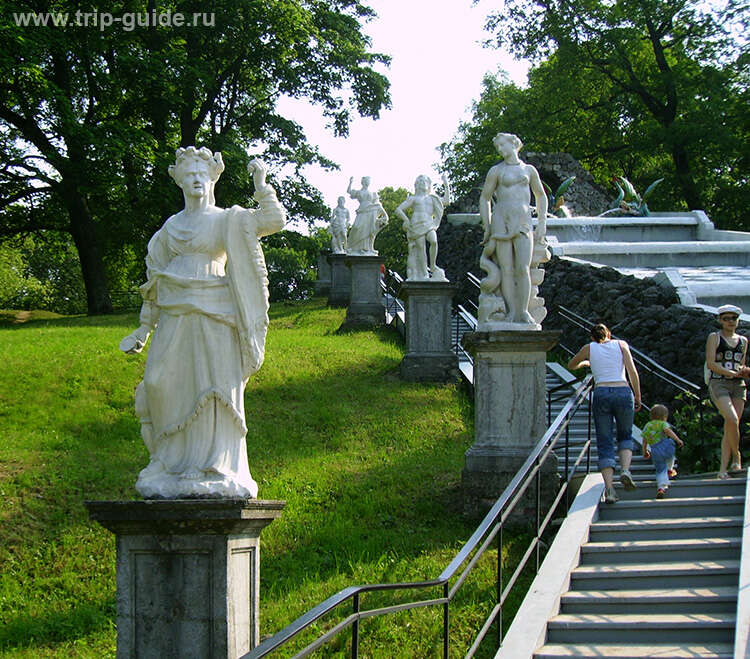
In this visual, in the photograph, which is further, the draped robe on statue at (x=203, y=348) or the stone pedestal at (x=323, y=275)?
the stone pedestal at (x=323, y=275)

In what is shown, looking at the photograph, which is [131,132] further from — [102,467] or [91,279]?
[102,467]

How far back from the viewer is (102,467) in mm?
10281

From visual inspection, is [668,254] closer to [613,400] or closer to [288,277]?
[613,400]

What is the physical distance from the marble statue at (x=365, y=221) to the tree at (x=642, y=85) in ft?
35.6

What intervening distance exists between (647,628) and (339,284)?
66.9 feet

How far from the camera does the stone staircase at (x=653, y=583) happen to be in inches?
225

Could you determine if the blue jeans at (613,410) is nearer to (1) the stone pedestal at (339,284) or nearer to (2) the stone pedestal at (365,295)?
(2) the stone pedestal at (365,295)

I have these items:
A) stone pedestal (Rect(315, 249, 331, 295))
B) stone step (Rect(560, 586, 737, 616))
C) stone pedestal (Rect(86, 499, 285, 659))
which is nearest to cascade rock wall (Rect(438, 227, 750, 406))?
stone step (Rect(560, 586, 737, 616))

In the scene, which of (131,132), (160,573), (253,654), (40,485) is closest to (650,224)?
(131,132)

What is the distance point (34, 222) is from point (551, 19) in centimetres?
1767

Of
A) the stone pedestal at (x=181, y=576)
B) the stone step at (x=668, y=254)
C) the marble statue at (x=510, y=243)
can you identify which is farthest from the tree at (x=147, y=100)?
the stone pedestal at (x=181, y=576)

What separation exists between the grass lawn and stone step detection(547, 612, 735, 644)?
2.45 feet

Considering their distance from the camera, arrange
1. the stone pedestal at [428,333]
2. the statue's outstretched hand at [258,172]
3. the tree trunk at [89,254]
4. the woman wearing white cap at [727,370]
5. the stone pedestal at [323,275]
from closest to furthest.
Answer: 1. the statue's outstretched hand at [258,172]
2. the woman wearing white cap at [727,370]
3. the stone pedestal at [428,333]
4. the tree trunk at [89,254]
5. the stone pedestal at [323,275]

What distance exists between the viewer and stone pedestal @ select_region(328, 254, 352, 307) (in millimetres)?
25531
